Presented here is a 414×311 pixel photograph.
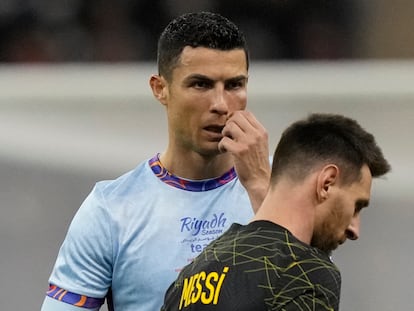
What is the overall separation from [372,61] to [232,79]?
2462mm

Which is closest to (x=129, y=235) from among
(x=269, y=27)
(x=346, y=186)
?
(x=346, y=186)

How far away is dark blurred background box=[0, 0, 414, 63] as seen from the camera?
468 cm

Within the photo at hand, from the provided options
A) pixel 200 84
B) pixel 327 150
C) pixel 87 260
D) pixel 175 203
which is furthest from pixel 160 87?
pixel 327 150

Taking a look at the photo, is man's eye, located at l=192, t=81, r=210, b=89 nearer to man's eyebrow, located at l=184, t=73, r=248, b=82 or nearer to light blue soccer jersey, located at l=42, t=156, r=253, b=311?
man's eyebrow, located at l=184, t=73, r=248, b=82

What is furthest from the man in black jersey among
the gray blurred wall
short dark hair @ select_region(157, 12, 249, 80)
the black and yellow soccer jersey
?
the gray blurred wall

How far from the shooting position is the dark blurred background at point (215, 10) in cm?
468

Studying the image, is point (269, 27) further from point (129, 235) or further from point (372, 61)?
point (129, 235)

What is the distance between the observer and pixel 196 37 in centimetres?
238

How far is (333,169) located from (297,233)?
0.12 metres

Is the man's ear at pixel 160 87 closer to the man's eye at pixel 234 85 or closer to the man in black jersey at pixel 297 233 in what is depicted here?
the man's eye at pixel 234 85

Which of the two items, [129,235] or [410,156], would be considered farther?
[410,156]

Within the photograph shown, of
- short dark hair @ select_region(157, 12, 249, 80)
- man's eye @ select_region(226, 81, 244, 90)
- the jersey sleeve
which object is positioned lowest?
the jersey sleeve

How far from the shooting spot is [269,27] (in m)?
4.68

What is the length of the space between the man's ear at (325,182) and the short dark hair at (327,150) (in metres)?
0.02
